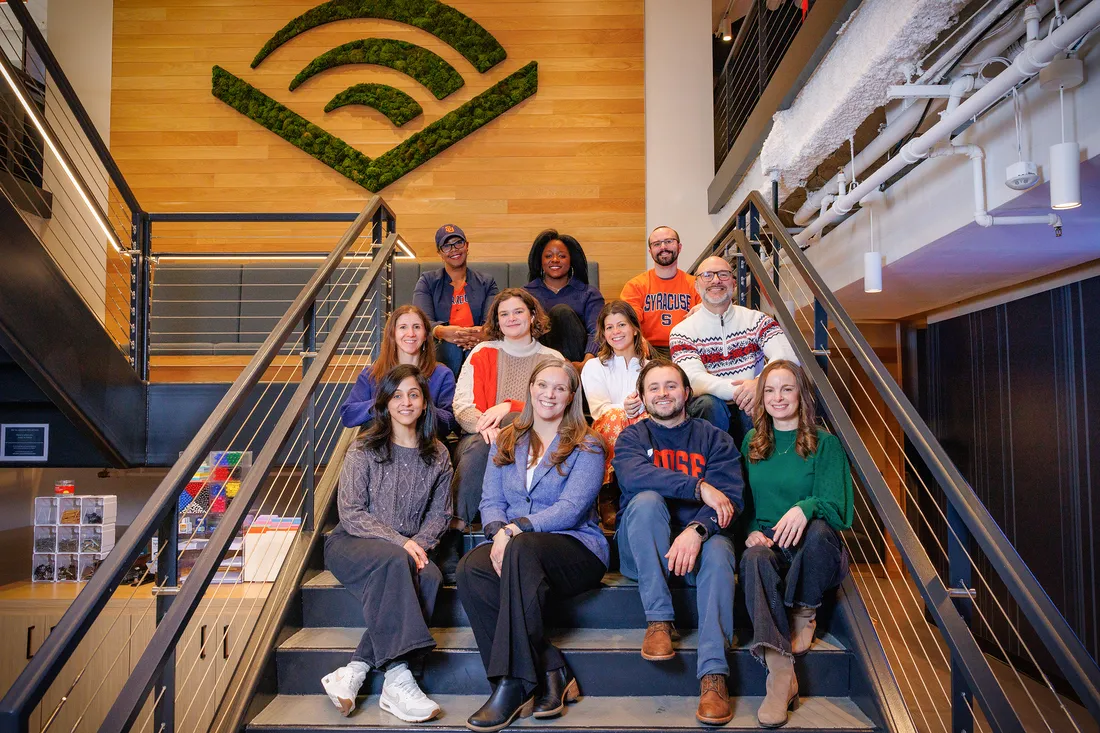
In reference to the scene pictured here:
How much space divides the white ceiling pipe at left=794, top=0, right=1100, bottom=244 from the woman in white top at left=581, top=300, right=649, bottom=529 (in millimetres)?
1057

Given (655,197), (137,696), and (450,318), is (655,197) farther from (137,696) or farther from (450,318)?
(137,696)

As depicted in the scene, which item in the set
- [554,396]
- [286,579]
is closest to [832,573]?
[554,396]

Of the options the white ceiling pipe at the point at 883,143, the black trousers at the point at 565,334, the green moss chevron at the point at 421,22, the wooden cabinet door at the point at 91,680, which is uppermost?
the green moss chevron at the point at 421,22

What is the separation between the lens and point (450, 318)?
3.96 m

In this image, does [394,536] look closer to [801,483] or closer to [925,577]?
[801,483]

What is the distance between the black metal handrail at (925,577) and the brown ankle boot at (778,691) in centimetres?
46

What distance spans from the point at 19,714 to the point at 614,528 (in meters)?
1.79

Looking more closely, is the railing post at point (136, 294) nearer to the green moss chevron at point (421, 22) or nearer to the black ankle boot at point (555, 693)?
the green moss chevron at point (421, 22)

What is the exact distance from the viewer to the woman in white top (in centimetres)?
298

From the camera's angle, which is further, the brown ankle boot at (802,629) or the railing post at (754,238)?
the railing post at (754,238)

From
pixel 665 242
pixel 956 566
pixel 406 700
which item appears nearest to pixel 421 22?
pixel 665 242

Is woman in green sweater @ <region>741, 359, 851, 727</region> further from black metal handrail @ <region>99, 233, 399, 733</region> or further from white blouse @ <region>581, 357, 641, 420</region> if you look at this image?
black metal handrail @ <region>99, 233, 399, 733</region>

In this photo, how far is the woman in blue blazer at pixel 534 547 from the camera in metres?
2.06

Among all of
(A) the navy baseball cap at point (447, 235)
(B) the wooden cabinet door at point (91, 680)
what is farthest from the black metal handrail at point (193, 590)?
(B) the wooden cabinet door at point (91, 680)
